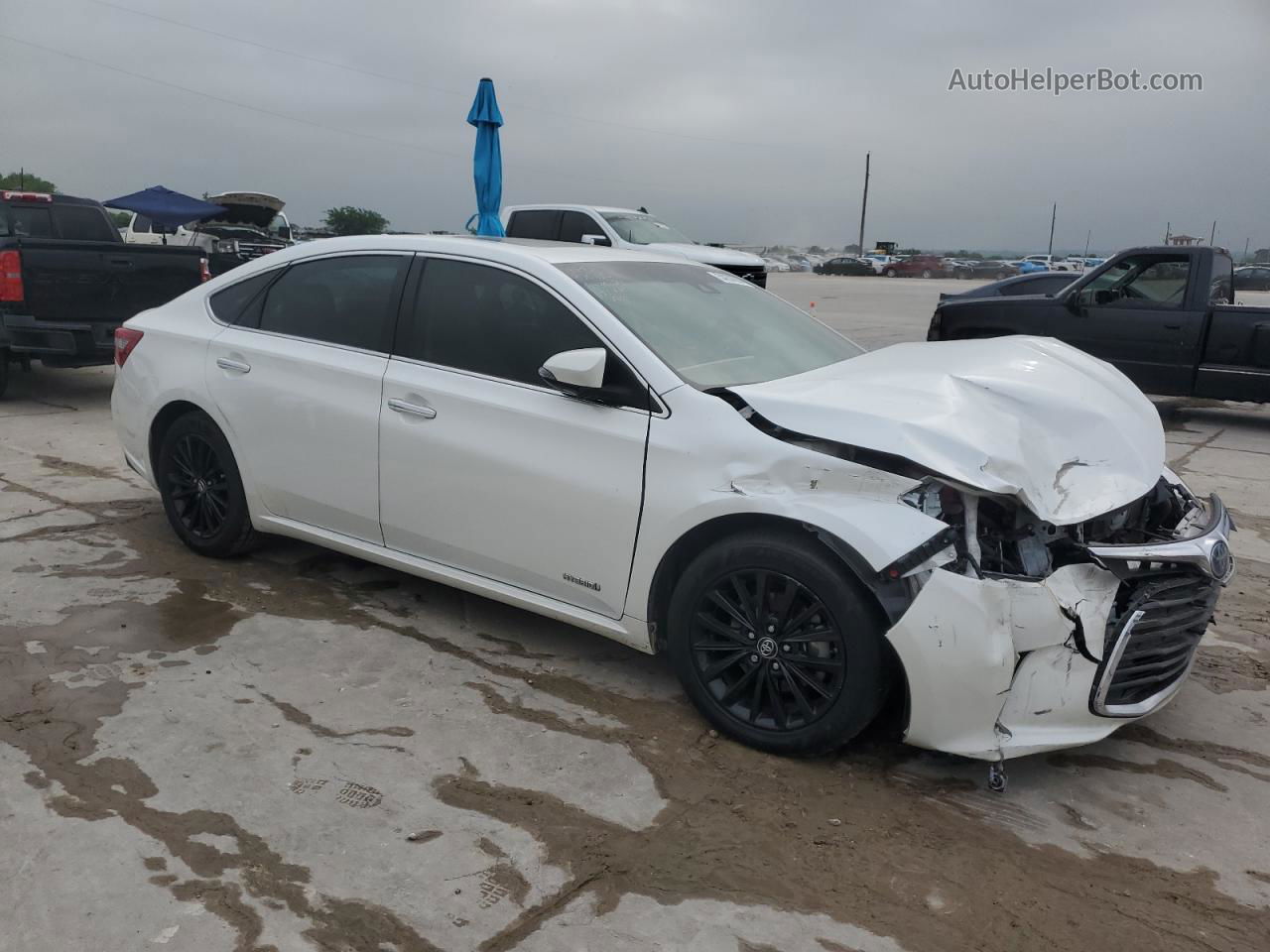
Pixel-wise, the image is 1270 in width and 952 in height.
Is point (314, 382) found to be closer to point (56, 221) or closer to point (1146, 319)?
point (56, 221)

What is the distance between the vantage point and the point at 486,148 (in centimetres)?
1150

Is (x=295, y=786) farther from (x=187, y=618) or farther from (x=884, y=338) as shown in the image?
(x=884, y=338)

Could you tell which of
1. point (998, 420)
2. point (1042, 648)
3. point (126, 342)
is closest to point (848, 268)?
point (126, 342)

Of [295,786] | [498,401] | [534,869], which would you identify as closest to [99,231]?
[498,401]

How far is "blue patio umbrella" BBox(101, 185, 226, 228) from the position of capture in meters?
19.3

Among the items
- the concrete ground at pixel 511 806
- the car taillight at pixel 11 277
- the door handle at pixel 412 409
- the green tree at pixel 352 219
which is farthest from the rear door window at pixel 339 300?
the green tree at pixel 352 219

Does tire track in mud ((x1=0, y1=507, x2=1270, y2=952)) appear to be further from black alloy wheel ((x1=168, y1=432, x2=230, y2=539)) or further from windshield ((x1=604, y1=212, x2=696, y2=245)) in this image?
windshield ((x1=604, y1=212, x2=696, y2=245))

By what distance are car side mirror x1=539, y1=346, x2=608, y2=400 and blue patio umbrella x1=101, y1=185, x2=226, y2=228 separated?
17.9 meters

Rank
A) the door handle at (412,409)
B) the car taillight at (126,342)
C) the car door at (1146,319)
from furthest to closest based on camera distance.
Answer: the car door at (1146,319), the car taillight at (126,342), the door handle at (412,409)

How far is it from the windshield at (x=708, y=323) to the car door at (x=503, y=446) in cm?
21

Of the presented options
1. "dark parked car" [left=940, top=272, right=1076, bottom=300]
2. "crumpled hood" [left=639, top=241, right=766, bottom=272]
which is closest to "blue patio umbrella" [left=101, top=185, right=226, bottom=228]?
"crumpled hood" [left=639, top=241, right=766, bottom=272]

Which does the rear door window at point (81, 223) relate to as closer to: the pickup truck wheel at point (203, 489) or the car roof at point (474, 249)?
the pickup truck wheel at point (203, 489)

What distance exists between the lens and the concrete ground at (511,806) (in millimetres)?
2520

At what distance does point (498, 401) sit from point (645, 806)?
156 cm
